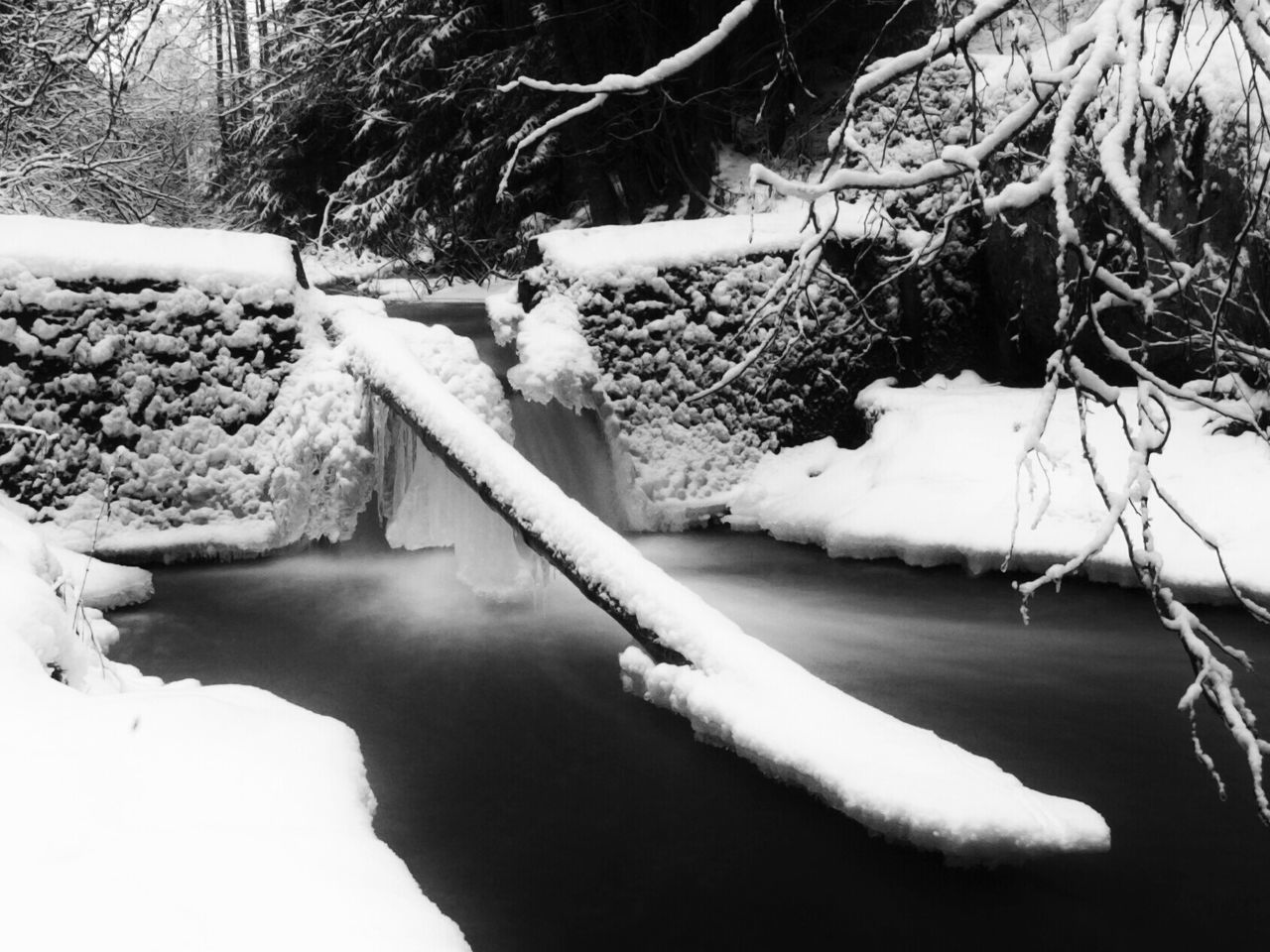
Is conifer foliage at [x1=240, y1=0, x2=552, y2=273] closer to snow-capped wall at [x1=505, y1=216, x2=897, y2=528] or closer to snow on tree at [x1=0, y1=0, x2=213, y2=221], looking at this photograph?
snow on tree at [x1=0, y1=0, x2=213, y2=221]

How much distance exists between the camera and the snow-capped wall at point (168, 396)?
6.27m

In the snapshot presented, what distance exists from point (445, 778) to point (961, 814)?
198 cm

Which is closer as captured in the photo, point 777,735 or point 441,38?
point 777,735

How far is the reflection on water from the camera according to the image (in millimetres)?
2869

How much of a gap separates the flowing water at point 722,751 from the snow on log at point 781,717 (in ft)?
0.70

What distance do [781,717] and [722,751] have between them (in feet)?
1.75

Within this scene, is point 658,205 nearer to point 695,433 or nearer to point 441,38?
point 441,38

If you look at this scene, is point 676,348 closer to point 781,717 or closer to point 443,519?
point 443,519

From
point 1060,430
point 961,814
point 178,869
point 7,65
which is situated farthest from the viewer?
point 7,65

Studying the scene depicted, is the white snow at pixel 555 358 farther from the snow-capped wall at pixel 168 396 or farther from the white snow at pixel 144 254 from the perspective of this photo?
Result: the white snow at pixel 144 254

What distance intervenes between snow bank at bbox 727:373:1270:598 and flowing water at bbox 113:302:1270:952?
24 cm

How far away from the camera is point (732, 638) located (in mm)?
3479

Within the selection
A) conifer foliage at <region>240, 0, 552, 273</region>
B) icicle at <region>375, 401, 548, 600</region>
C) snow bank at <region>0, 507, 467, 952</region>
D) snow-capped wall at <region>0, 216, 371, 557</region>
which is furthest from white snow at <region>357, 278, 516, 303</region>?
snow bank at <region>0, 507, 467, 952</region>

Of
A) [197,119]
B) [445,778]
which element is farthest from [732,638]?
[197,119]
